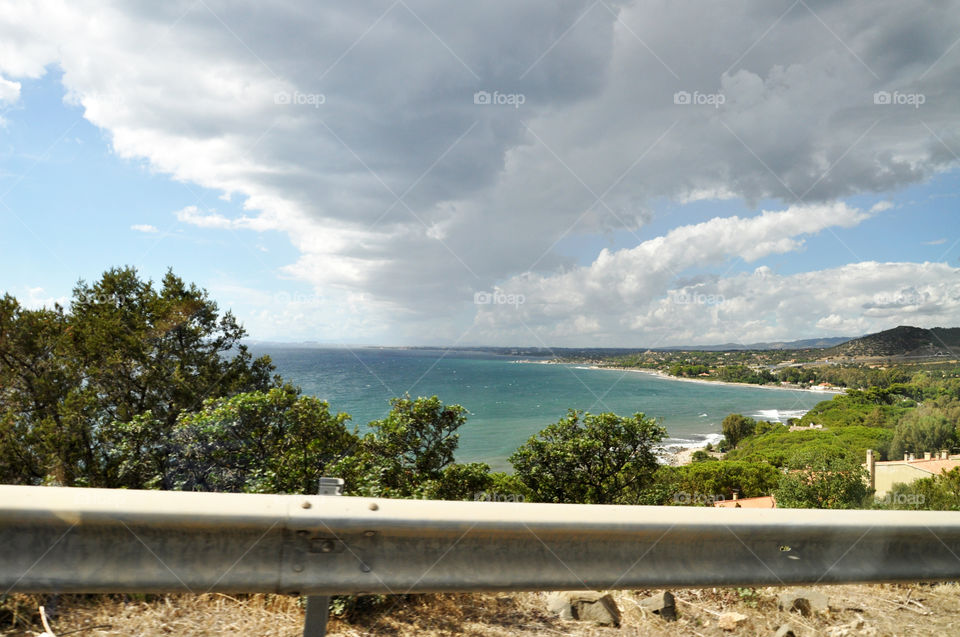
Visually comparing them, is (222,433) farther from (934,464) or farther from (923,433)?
(923,433)

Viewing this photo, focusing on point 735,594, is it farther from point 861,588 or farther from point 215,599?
point 215,599

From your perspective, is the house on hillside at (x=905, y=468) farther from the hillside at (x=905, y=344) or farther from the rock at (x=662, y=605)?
the rock at (x=662, y=605)

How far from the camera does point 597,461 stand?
12.7 metres

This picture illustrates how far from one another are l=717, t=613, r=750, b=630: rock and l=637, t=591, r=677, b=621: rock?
0.23m

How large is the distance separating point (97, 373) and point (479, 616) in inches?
617

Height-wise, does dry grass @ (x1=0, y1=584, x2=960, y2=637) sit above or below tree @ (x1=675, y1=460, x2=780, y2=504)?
above

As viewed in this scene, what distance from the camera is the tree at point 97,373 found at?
46.0 ft

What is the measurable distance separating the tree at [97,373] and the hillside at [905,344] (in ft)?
90.8

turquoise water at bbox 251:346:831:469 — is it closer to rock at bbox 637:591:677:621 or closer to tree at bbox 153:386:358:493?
tree at bbox 153:386:358:493

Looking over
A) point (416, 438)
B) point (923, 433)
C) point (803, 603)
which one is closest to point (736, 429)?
point (923, 433)

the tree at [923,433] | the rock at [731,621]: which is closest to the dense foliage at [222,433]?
the rock at [731,621]

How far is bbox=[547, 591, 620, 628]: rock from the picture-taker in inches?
106

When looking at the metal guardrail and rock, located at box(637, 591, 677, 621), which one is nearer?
the metal guardrail
